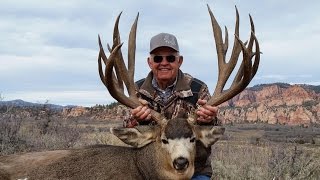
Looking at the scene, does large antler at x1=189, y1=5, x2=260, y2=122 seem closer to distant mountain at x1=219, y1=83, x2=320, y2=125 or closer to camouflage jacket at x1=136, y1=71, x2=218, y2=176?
camouflage jacket at x1=136, y1=71, x2=218, y2=176

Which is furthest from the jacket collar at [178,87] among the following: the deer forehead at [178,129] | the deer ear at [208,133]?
the deer forehead at [178,129]

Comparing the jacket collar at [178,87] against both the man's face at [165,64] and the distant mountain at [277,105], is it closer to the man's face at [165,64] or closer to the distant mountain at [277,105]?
the man's face at [165,64]

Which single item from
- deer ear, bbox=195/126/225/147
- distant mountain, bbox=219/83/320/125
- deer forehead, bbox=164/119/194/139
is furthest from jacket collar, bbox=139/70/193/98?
distant mountain, bbox=219/83/320/125

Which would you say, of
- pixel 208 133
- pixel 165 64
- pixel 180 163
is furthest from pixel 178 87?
pixel 180 163

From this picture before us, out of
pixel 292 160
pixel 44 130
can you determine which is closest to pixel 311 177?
pixel 292 160

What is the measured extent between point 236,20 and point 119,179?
2663 millimetres

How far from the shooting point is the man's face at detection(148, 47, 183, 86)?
8250 millimetres

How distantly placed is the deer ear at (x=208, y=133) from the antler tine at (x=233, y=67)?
0.53 m

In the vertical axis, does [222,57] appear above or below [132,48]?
below

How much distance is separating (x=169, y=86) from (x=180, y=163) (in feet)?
6.44

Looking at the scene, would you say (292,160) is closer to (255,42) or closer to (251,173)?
(251,173)

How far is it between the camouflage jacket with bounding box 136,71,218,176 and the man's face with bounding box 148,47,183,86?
0.49 ft

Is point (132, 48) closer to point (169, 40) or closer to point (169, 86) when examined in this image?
point (169, 40)

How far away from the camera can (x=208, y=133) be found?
7484 millimetres
